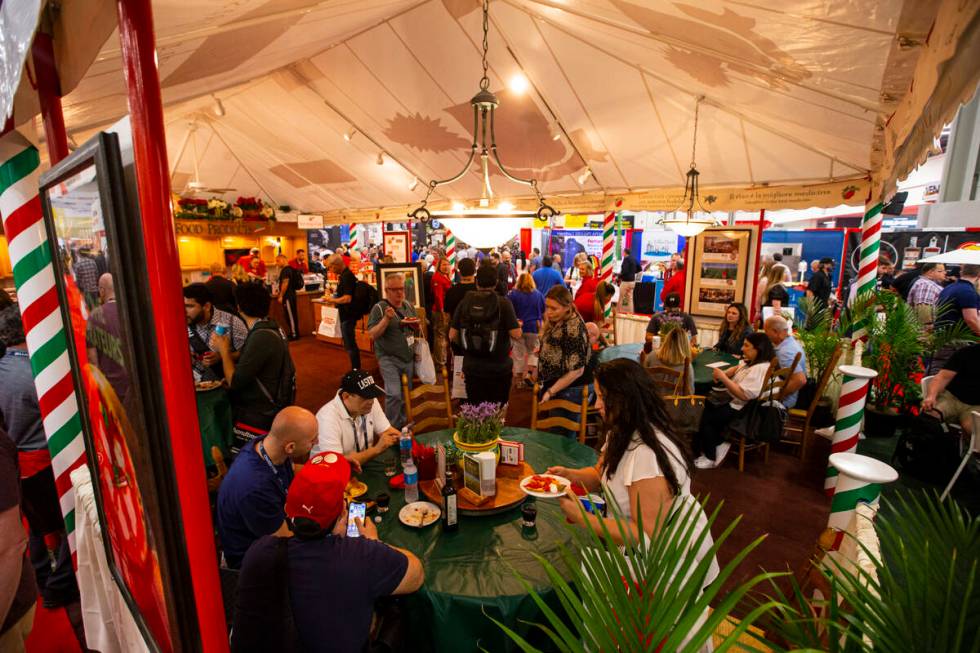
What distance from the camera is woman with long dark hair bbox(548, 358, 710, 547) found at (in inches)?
73.2

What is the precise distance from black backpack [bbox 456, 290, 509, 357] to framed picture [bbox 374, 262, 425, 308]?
3.15 m

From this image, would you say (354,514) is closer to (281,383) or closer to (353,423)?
(353,423)

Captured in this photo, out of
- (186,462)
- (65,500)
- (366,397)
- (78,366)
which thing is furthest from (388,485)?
(186,462)

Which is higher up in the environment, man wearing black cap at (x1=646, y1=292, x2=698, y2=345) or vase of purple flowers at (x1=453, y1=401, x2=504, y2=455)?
man wearing black cap at (x1=646, y1=292, x2=698, y2=345)

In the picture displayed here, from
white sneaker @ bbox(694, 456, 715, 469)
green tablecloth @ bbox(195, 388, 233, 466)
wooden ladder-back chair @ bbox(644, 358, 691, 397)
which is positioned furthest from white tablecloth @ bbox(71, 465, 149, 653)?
white sneaker @ bbox(694, 456, 715, 469)

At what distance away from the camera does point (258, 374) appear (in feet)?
10.6

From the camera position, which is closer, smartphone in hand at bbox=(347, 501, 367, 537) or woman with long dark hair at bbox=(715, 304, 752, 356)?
smartphone in hand at bbox=(347, 501, 367, 537)

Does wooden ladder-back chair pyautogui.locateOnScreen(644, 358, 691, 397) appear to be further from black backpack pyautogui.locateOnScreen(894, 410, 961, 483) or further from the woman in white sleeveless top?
the woman in white sleeveless top

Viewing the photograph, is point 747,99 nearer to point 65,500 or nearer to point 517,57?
point 517,57

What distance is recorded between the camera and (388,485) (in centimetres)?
254

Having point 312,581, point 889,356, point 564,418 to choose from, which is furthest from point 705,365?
point 312,581

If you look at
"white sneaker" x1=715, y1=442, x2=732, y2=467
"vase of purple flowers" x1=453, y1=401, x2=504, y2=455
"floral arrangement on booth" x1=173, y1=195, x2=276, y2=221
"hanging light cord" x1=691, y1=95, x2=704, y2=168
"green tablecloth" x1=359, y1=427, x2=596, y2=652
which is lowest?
"white sneaker" x1=715, y1=442, x2=732, y2=467

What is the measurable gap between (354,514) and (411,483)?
0.31m

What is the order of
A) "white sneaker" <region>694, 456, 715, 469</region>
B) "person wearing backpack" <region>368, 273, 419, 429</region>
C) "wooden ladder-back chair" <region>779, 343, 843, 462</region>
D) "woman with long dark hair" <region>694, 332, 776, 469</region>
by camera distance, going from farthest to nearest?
"person wearing backpack" <region>368, 273, 419, 429</region> < "white sneaker" <region>694, 456, 715, 469</region> < "wooden ladder-back chair" <region>779, 343, 843, 462</region> < "woman with long dark hair" <region>694, 332, 776, 469</region>
